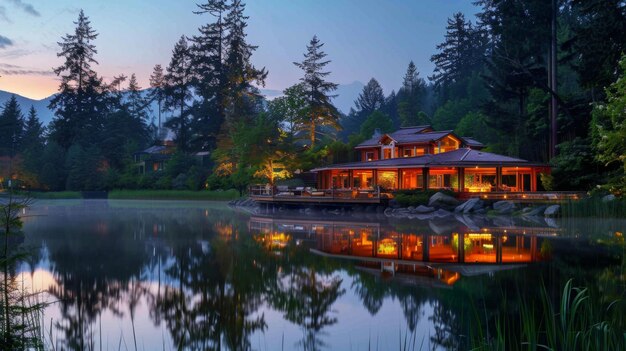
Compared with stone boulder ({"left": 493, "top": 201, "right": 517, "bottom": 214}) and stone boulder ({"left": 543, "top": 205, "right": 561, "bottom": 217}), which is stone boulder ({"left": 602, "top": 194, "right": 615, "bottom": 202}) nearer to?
stone boulder ({"left": 543, "top": 205, "right": 561, "bottom": 217})

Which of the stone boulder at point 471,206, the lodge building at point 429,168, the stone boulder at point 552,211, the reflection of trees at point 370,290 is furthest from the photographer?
the lodge building at point 429,168

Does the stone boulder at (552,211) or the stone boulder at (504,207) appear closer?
the stone boulder at (552,211)

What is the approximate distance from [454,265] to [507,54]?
3061 cm

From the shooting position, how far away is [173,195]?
54500mm

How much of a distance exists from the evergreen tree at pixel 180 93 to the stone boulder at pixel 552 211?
46256 millimetres

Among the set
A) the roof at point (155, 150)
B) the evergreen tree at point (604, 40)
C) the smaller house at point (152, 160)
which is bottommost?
the smaller house at point (152, 160)

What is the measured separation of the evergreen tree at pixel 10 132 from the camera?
2491 inches

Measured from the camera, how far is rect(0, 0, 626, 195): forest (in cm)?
3347

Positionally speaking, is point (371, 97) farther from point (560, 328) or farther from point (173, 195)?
point (560, 328)

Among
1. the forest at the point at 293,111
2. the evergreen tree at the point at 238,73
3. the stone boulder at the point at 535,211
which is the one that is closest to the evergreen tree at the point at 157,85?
the forest at the point at 293,111

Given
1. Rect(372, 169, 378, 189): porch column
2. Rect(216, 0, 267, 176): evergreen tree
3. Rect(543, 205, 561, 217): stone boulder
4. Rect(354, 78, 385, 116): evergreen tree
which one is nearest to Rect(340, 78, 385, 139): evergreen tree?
Rect(354, 78, 385, 116): evergreen tree

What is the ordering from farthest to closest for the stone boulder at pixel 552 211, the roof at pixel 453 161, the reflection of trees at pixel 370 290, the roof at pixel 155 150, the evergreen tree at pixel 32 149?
1. the roof at pixel 155 150
2. the evergreen tree at pixel 32 149
3. the roof at pixel 453 161
4. the stone boulder at pixel 552 211
5. the reflection of trees at pixel 370 290

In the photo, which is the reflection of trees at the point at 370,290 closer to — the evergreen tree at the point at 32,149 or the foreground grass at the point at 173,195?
the foreground grass at the point at 173,195

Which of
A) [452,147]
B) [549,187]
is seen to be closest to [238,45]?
[452,147]
